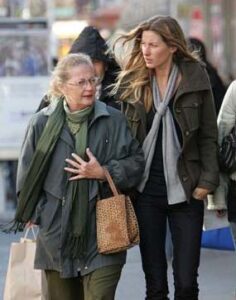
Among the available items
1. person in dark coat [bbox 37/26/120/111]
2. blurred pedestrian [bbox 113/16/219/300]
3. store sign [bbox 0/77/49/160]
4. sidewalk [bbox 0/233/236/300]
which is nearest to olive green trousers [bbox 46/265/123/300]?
blurred pedestrian [bbox 113/16/219/300]

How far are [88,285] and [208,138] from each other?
3.29 ft

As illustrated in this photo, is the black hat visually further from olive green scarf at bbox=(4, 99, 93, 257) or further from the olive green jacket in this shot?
olive green scarf at bbox=(4, 99, 93, 257)

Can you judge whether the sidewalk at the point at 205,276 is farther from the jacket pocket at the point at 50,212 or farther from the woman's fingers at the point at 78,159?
the woman's fingers at the point at 78,159

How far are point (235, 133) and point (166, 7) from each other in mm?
4717

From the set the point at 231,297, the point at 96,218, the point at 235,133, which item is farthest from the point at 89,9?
the point at 96,218

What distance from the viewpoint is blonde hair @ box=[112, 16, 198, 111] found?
4.92m

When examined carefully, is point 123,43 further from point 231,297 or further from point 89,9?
point 89,9

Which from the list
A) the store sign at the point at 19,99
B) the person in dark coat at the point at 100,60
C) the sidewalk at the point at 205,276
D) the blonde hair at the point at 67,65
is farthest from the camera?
the store sign at the point at 19,99

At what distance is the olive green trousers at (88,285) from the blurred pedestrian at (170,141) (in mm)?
393

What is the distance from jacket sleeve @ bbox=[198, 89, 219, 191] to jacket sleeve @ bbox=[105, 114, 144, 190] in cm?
39

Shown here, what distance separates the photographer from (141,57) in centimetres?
505

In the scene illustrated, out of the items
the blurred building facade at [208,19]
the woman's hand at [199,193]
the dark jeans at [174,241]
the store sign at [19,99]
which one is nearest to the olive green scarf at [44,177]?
the dark jeans at [174,241]

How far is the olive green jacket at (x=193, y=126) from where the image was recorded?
4898 mm

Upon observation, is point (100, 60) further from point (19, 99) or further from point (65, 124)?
point (19, 99)
